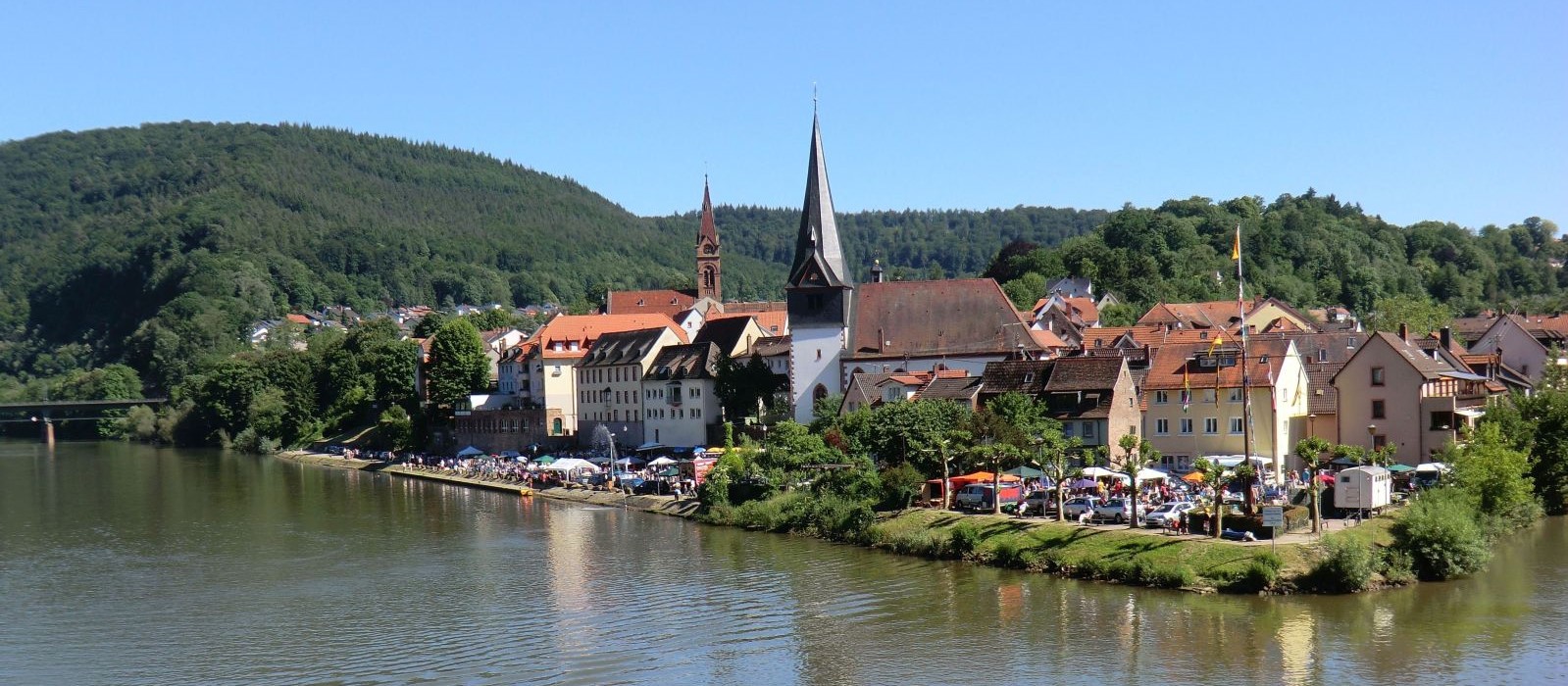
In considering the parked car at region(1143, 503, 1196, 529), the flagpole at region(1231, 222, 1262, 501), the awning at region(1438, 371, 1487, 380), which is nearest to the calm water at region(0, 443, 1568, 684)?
the parked car at region(1143, 503, 1196, 529)

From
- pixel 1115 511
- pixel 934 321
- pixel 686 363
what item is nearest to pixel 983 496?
pixel 1115 511

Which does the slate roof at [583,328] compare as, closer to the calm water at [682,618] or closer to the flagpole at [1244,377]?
the calm water at [682,618]

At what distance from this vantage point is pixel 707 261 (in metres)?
136

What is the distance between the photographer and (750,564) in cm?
4575

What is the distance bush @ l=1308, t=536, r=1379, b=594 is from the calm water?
1.76ft

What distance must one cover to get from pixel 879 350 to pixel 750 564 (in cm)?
2574

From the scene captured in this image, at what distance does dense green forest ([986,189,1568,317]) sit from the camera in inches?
5025

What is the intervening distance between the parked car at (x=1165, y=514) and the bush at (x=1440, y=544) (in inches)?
230

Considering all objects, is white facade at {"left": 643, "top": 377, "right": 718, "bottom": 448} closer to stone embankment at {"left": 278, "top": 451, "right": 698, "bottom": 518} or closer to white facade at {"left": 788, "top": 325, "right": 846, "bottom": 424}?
white facade at {"left": 788, "top": 325, "right": 846, "bottom": 424}

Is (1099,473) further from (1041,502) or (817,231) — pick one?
(817,231)

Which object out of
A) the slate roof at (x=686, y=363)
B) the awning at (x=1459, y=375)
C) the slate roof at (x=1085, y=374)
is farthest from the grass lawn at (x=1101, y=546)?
the slate roof at (x=686, y=363)

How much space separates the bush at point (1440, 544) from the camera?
1521 inches

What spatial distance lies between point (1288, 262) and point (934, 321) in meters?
76.9

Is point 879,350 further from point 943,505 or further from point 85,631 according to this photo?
point 85,631
